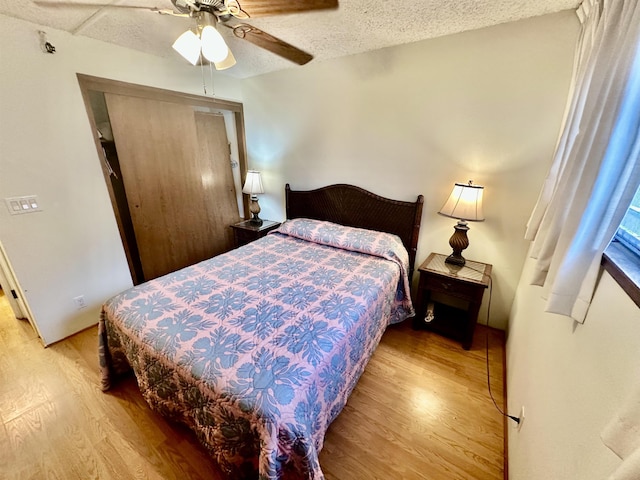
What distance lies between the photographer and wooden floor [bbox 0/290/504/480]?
128cm

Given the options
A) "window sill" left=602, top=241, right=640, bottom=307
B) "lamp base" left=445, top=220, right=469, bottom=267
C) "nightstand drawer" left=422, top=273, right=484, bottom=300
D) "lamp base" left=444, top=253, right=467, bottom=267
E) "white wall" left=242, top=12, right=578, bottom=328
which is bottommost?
"nightstand drawer" left=422, top=273, right=484, bottom=300

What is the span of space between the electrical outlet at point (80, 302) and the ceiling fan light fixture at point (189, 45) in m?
2.18

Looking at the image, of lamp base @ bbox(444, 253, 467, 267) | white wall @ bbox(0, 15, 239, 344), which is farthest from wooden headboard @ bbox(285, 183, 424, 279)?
white wall @ bbox(0, 15, 239, 344)

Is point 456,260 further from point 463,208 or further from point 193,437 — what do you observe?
point 193,437

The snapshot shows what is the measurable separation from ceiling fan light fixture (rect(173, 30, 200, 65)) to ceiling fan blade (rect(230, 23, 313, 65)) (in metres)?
0.20

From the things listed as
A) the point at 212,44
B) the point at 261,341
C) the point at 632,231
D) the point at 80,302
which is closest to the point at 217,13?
the point at 212,44

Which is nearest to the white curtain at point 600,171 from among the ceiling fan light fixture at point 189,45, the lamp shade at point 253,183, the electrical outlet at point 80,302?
the ceiling fan light fixture at point 189,45

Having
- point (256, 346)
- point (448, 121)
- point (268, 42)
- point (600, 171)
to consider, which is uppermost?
point (268, 42)

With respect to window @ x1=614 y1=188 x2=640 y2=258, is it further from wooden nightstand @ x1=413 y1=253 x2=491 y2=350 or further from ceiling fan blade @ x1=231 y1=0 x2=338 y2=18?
ceiling fan blade @ x1=231 y1=0 x2=338 y2=18

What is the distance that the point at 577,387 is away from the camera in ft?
2.47

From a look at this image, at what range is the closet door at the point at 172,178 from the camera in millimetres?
2406

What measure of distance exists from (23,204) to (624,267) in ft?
10.4

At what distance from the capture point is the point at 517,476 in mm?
1080

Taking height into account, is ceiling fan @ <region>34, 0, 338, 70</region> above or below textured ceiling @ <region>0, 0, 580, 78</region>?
below
